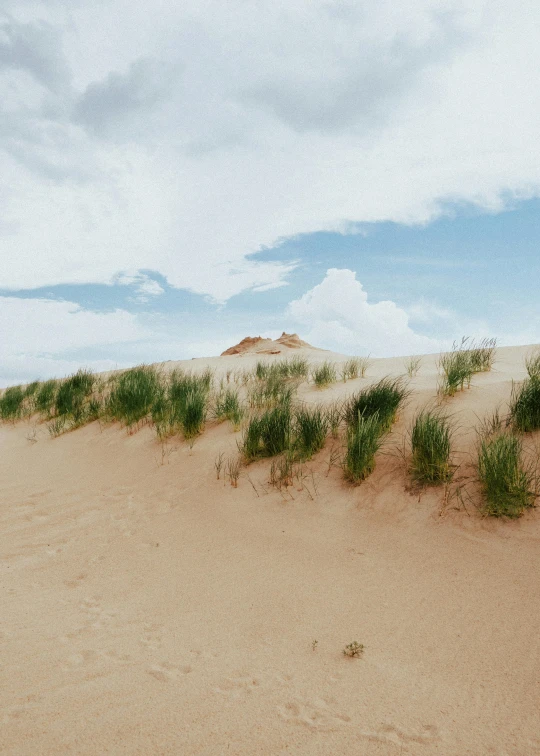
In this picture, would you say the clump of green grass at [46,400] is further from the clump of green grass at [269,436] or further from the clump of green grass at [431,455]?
the clump of green grass at [431,455]

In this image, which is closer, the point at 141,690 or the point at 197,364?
the point at 141,690

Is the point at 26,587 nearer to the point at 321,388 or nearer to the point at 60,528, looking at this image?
the point at 60,528

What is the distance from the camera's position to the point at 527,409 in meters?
4.66

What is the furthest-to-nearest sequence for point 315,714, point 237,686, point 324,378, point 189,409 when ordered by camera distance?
point 324,378 < point 189,409 < point 237,686 < point 315,714

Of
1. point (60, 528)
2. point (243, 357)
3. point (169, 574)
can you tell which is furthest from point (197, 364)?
point (169, 574)

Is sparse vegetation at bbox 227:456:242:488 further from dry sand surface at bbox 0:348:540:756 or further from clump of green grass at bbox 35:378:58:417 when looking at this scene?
clump of green grass at bbox 35:378:58:417

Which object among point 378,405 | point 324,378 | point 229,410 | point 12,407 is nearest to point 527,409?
point 378,405

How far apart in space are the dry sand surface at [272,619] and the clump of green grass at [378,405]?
230mm

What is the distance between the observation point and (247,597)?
332 cm

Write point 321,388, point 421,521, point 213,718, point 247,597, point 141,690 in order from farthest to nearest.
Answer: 1. point 321,388
2. point 421,521
3. point 247,597
4. point 141,690
5. point 213,718

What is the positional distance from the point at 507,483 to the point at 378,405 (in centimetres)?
189

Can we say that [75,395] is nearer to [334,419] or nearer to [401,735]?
[334,419]

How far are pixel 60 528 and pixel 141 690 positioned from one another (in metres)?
2.86

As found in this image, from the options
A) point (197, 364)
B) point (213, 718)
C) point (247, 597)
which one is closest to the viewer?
point (213, 718)
